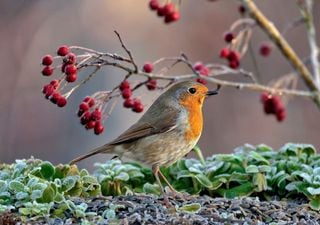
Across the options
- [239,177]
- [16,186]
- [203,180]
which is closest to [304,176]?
[239,177]

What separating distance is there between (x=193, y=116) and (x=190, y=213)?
1.38 metres

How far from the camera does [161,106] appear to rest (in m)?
5.07

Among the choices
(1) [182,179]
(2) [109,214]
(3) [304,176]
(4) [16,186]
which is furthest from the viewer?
(1) [182,179]

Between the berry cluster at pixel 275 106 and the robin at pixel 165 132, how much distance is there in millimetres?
304

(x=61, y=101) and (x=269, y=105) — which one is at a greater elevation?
(x=61, y=101)

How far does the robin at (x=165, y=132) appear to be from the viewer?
4.69m

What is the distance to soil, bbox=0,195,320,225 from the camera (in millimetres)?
3545

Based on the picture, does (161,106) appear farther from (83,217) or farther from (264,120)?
(264,120)

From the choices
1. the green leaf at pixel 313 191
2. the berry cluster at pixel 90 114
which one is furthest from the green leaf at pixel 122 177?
the green leaf at pixel 313 191

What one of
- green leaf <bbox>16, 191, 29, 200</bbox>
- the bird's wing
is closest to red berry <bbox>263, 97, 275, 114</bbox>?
the bird's wing

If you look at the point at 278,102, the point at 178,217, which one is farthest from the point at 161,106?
the point at 178,217

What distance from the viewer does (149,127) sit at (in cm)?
482

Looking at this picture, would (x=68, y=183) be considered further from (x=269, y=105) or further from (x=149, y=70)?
(x=269, y=105)

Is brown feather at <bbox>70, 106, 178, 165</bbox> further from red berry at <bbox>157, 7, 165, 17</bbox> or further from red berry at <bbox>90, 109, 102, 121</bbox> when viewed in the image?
red berry at <bbox>157, 7, 165, 17</bbox>
